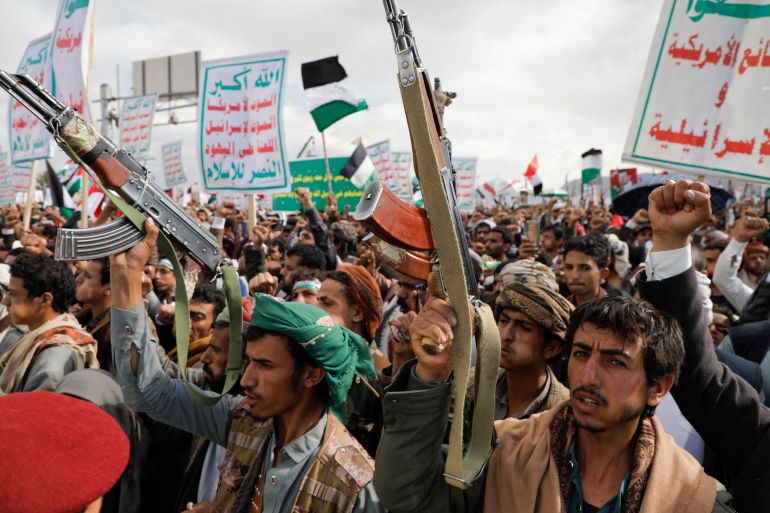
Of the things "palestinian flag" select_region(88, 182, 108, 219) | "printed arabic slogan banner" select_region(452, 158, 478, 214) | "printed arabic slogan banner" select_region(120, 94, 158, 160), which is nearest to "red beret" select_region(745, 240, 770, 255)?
"palestinian flag" select_region(88, 182, 108, 219)

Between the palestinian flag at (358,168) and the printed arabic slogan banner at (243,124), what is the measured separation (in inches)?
142

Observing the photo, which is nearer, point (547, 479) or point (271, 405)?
point (547, 479)

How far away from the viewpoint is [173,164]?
1650 centimetres

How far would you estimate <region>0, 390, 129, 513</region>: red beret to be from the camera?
1104 millimetres

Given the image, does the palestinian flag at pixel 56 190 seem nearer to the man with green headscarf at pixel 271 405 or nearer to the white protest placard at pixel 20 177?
the white protest placard at pixel 20 177

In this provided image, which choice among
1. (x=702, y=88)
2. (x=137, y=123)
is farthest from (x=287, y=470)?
(x=137, y=123)

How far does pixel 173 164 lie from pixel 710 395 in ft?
53.8

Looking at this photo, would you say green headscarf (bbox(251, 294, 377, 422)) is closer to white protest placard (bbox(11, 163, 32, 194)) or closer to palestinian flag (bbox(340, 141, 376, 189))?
palestinian flag (bbox(340, 141, 376, 189))

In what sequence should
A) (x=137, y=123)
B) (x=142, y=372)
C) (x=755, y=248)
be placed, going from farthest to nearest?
(x=137, y=123)
(x=755, y=248)
(x=142, y=372)

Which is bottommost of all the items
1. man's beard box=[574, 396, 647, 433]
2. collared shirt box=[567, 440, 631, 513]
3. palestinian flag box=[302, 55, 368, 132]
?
collared shirt box=[567, 440, 631, 513]

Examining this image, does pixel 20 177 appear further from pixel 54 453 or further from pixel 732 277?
pixel 54 453

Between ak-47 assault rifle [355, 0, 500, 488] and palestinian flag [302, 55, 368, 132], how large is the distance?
6.93 meters

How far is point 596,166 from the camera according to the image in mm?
16969

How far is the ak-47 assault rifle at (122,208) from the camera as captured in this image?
2.50m
